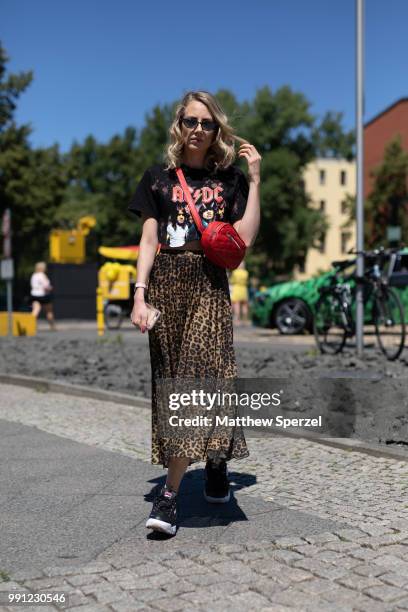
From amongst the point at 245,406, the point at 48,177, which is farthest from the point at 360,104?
the point at 48,177

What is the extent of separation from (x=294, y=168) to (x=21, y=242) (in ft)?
66.8

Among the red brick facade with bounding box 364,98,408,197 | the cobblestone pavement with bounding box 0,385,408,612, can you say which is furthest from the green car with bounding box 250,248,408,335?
the red brick facade with bounding box 364,98,408,197

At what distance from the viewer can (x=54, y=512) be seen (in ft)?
13.0

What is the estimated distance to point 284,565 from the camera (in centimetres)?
313

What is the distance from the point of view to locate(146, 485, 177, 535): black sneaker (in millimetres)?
3506

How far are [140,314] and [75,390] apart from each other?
4.93 m

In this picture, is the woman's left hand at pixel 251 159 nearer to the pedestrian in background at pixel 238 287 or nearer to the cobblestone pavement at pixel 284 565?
the cobblestone pavement at pixel 284 565

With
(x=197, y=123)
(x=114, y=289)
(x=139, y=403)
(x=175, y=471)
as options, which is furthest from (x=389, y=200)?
(x=175, y=471)

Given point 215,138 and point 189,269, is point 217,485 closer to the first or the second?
point 189,269

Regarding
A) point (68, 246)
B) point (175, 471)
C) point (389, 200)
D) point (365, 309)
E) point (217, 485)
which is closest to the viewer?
point (175, 471)

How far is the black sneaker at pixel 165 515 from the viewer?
3.51m

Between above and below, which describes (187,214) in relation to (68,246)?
below

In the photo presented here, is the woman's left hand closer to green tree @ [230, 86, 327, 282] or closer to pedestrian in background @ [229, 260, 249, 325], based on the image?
pedestrian in background @ [229, 260, 249, 325]

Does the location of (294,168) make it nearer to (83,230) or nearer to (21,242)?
(21,242)
